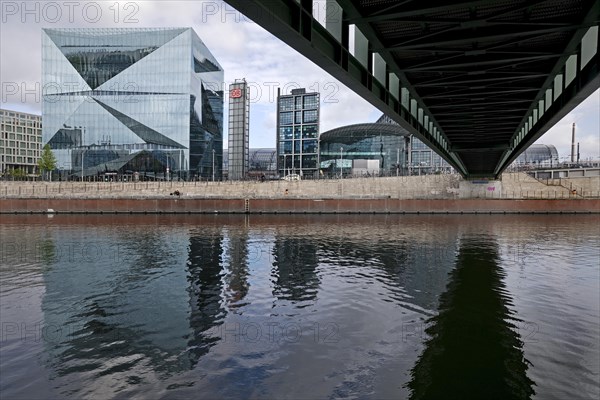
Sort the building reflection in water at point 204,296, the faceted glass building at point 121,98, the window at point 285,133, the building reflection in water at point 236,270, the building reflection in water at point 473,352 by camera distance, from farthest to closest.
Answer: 1. the window at point 285,133
2. the faceted glass building at point 121,98
3. the building reflection in water at point 236,270
4. the building reflection in water at point 204,296
5. the building reflection in water at point 473,352

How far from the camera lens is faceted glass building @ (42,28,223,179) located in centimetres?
12875

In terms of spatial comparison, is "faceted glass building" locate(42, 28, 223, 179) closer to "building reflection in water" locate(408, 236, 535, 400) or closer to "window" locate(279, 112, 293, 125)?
"window" locate(279, 112, 293, 125)

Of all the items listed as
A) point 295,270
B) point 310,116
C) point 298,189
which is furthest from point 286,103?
point 295,270

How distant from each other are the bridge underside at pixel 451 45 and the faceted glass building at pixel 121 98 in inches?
4529

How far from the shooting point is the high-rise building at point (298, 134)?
171m

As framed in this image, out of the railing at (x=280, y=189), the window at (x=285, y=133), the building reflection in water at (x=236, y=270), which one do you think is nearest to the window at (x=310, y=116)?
the window at (x=285, y=133)

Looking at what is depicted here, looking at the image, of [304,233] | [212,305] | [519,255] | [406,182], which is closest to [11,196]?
[304,233]

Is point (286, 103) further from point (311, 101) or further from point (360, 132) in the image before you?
point (360, 132)

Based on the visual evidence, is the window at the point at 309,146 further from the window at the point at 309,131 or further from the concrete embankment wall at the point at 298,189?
the concrete embankment wall at the point at 298,189

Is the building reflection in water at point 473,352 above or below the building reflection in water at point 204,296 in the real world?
above

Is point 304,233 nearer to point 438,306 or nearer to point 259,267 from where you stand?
point 259,267

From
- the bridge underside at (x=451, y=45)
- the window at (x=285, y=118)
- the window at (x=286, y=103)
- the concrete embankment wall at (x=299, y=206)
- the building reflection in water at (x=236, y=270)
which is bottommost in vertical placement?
the building reflection in water at (x=236, y=270)

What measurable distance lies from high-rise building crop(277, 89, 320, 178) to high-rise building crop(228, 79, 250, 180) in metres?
24.3

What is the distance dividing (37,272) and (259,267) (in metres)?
14.2
